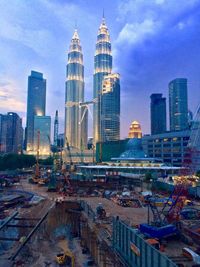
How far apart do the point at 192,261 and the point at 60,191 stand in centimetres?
6395

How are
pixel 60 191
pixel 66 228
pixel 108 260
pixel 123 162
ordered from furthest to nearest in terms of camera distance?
pixel 123 162 → pixel 60 191 → pixel 66 228 → pixel 108 260

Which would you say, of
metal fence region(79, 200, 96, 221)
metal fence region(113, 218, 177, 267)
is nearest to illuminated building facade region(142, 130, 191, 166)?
metal fence region(79, 200, 96, 221)

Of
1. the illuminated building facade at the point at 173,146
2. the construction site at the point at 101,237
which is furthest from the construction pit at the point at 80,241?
the illuminated building facade at the point at 173,146

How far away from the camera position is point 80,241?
3697cm

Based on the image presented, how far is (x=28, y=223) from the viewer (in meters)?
45.7

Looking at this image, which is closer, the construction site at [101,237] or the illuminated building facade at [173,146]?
the construction site at [101,237]

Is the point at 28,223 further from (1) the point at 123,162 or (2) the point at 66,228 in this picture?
(1) the point at 123,162

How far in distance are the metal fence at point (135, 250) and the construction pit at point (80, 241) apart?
0.09 metres

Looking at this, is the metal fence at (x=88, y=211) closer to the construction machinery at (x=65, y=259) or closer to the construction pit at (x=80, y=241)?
the construction pit at (x=80, y=241)

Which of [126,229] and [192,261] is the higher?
[126,229]

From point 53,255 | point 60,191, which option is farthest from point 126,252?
point 60,191

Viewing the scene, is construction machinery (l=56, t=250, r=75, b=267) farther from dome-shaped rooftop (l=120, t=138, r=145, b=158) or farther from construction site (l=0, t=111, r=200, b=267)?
dome-shaped rooftop (l=120, t=138, r=145, b=158)

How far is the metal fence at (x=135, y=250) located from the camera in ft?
60.0

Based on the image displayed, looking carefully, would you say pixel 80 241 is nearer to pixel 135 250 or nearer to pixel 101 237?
pixel 101 237
